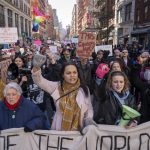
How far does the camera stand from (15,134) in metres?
3.63

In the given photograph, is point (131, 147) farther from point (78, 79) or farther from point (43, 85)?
point (43, 85)

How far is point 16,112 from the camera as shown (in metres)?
3.57

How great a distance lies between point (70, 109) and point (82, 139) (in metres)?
0.40

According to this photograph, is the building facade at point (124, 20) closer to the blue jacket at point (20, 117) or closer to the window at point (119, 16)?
the window at point (119, 16)

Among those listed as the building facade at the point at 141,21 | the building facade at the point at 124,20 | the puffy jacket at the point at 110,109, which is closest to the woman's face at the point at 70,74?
the puffy jacket at the point at 110,109

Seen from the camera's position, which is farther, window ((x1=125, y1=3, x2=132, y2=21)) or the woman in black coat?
window ((x1=125, y1=3, x2=132, y2=21))

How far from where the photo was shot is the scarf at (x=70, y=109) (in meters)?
3.72

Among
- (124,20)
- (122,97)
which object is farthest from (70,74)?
(124,20)

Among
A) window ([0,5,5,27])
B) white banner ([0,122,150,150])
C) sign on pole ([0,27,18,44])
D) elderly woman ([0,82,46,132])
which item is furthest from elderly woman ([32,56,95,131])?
window ([0,5,5,27])

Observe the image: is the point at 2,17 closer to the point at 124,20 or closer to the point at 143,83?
the point at 124,20

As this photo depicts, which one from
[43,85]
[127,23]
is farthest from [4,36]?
[127,23]

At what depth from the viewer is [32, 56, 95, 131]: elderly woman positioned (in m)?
3.72

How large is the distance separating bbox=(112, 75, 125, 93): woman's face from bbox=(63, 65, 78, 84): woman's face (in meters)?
0.55

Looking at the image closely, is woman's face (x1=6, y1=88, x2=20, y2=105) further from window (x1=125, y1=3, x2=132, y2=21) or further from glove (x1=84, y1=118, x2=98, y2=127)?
window (x1=125, y1=3, x2=132, y2=21)
